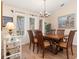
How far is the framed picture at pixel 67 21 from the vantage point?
5051 mm

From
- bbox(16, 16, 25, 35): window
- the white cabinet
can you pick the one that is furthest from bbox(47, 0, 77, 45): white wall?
the white cabinet

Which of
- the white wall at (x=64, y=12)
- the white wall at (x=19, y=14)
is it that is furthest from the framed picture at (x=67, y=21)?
the white wall at (x=19, y=14)

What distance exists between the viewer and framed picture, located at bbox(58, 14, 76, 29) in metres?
5.05

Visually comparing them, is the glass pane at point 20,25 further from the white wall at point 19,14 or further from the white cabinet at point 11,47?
the white cabinet at point 11,47

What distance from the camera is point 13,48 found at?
251 cm

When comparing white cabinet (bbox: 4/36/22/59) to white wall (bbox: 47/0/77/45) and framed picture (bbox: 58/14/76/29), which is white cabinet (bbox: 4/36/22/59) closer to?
white wall (bbox: 47/0/77/45)

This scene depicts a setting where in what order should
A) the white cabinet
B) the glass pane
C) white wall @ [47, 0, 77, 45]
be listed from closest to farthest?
1. the white cabinet
2. the glass pane
3. white wall @ [47, 0, 77, 45]

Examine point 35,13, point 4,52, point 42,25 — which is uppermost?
point 35,13

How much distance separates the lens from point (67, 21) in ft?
17.7

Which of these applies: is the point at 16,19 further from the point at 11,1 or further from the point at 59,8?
the point at 59,8

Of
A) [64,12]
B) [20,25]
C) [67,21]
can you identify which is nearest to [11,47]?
[20,25]

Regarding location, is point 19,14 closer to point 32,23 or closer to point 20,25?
point 20,25

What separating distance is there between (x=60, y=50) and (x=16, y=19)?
2.91m

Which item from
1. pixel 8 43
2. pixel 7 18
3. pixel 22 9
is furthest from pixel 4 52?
pixel 22 9
